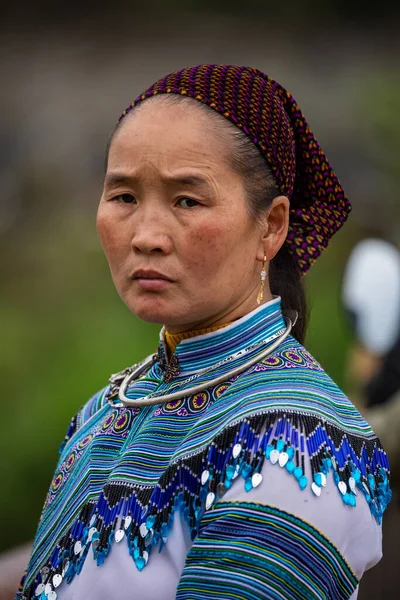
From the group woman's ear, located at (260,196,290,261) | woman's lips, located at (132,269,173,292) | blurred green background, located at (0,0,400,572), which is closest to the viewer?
woman's lips, located at (132,269,173,292)

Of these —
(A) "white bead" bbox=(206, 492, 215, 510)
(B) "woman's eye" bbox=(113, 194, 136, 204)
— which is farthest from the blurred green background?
(A) "white bead" bbox=(206, 492, 215, 510)

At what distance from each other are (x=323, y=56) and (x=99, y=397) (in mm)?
7128

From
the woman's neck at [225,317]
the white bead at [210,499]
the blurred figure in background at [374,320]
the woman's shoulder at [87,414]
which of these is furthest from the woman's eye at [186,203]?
the blurred figure in background at [374,320]

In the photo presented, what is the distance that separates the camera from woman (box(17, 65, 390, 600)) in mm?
1569

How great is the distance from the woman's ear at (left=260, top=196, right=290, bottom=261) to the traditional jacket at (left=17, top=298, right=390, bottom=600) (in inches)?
5.2

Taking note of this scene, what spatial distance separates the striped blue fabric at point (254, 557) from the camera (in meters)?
1.53

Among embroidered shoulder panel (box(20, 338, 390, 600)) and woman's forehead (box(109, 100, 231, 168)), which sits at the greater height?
woman's forehead (box(109, 100, 231, 168))

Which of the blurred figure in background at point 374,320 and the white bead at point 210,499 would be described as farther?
the blurred figure in background at point 374,320

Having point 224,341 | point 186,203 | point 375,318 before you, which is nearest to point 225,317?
point 224,341

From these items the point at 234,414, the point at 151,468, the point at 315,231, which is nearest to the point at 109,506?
the point at 151,468

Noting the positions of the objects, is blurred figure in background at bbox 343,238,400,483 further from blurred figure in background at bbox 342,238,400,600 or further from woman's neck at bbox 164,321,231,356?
woman's neck at bbox 164,321,231,356

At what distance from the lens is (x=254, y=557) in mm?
1530

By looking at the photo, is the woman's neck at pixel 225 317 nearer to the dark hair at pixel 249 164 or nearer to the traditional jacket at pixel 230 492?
the traditional jacket at pixel 230 492

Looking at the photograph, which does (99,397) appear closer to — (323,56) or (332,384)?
(332,384)
